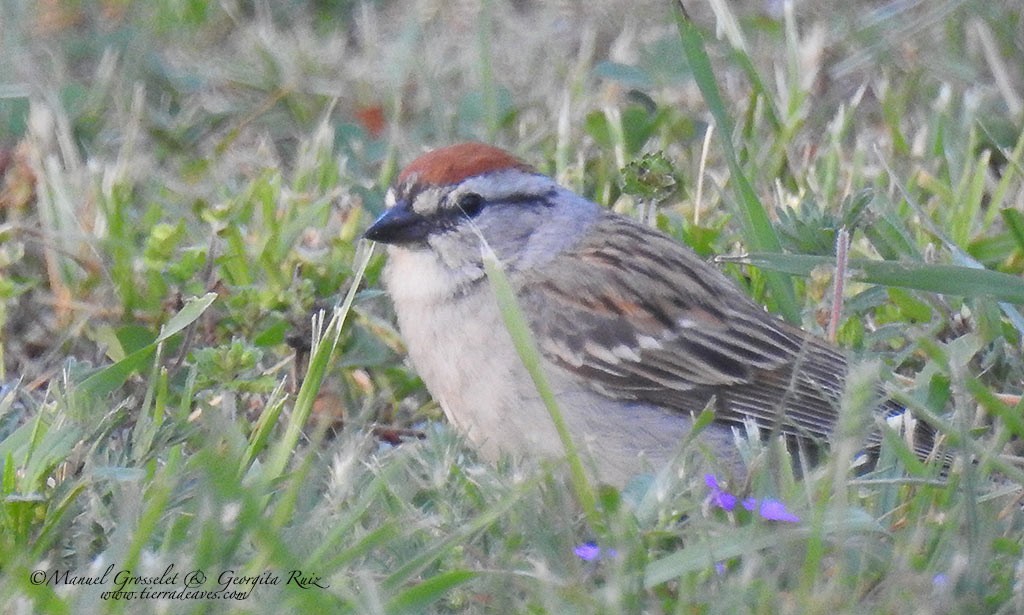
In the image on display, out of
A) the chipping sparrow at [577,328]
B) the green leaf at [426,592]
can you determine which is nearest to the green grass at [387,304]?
the green leaf at [426,592]

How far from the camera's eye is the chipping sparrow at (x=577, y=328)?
3379mm

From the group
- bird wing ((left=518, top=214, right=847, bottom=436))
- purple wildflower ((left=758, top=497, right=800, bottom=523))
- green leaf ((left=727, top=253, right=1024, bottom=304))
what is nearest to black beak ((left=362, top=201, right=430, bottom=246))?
bird wing ((left=518, top=214, right=847, bottom=436))

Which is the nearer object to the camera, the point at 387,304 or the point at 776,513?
the point at 776,513

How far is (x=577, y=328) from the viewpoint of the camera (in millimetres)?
3561

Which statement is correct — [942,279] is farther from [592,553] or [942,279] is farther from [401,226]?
[401,226]

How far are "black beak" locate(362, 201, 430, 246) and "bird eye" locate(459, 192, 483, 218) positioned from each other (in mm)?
106

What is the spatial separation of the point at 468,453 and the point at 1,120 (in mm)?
2157

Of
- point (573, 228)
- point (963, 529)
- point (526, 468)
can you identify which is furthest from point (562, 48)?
point (963, 529)

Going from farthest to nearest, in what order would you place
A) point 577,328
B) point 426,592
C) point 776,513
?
point 577,328
point 776,513
point 426,592

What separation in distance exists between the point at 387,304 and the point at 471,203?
1.47ft

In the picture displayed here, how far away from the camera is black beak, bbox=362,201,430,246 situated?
3.59 m

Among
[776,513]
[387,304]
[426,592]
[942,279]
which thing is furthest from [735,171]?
[426,592]

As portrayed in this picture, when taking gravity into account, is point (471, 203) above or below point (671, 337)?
above

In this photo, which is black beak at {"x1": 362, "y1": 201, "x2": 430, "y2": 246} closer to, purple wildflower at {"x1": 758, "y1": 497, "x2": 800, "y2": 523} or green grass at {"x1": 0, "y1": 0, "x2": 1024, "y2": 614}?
green grass at {"x1": 0, "y1": 0, "x2": 1024, "y2": 614}
